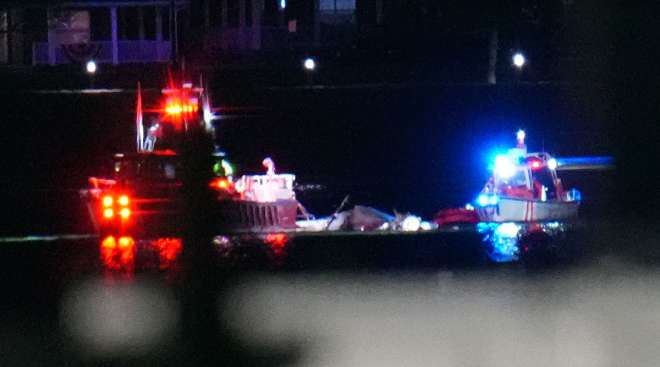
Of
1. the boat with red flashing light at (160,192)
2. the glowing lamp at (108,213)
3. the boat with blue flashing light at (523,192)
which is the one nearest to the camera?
the boat with red flashing light at (160,192)

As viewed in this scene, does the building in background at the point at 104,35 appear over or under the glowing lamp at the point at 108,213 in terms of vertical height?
over

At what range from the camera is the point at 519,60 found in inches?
1080

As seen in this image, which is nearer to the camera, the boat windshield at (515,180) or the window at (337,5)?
the boat windshield at (515,180)

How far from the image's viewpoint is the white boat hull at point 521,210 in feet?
44.4

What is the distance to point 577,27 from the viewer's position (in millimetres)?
4898

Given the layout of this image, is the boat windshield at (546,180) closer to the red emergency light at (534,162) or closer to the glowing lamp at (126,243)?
the red emergency light at (534,162)

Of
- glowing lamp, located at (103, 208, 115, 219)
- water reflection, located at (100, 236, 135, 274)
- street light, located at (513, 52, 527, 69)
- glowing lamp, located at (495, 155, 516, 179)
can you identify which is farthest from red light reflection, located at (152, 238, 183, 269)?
street light, located at (513, 52, 527, 69)

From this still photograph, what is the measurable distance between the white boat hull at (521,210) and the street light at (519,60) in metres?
13.7

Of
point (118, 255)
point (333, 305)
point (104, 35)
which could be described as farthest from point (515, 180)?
point (104, 35)

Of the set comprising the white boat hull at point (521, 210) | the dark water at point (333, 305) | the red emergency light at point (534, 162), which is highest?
the red emergency light at point (534, 162)

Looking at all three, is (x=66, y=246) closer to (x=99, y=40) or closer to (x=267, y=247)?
(x=267, y=247)

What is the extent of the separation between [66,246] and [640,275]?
2.47 meters

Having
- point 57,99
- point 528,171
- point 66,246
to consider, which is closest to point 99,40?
point 57,99

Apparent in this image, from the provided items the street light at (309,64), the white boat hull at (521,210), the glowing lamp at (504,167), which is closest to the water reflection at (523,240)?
the white boat hull at (521,210)
